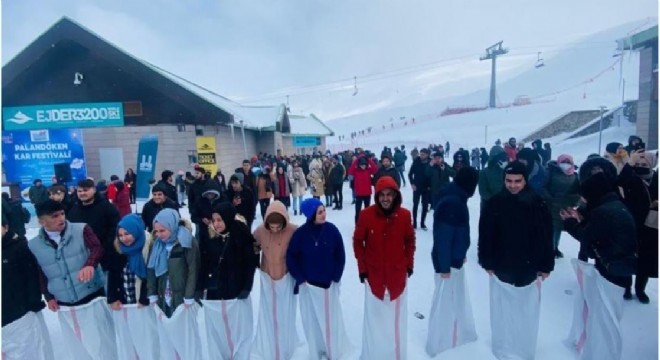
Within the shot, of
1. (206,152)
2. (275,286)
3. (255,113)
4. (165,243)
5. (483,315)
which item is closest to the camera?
(165,243)

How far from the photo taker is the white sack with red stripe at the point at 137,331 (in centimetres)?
316

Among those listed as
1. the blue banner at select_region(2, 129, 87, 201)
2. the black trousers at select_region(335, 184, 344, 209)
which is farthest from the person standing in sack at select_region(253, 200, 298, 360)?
the blue banner at select_region(2, 129, 87, 201)

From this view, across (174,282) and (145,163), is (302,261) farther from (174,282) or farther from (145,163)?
(145,163)

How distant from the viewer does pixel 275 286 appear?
3309 mm

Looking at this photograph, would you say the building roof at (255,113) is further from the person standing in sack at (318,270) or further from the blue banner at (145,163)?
the person standing in sack at (318,270)

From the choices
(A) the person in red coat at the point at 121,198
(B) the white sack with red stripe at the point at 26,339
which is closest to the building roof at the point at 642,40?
(A) the person in red coat at the point at 121,198

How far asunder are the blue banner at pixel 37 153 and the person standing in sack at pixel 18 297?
9.56 m

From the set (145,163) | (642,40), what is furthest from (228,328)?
(642,40)

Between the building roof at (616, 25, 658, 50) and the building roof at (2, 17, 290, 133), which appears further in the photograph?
the building roof at (616, 25, 658, 50)

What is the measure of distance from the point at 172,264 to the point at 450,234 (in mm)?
2431

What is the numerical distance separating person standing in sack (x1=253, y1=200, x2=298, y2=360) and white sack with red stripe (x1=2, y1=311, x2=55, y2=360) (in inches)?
73.6

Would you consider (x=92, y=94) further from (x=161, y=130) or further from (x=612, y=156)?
(x=612, y=156)

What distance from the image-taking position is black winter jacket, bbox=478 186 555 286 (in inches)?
121

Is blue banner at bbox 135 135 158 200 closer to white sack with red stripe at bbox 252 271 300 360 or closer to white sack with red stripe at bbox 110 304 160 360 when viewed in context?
white sack with red stripe at bbox 110 304 160 360
